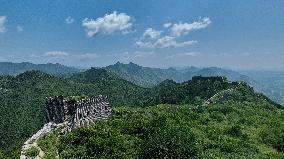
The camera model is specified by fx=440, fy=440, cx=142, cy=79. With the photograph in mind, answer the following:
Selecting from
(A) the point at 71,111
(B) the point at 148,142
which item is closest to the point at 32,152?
(B) the point at 148,142

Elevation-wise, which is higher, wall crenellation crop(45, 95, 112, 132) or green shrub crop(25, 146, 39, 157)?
wall crenellation crop(45, 95, 112, 132)

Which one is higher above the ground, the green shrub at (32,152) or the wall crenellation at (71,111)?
the wall crenellation at (71,111)

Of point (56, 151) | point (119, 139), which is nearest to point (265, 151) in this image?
point (119, 139)

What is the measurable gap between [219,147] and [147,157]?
27030 mm

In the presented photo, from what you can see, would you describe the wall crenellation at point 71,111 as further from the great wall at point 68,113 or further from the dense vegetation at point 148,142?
the dense vegetation at point 148,142

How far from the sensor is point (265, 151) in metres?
81.9

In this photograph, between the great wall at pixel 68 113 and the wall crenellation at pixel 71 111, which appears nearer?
the great wall at pixel 68 113

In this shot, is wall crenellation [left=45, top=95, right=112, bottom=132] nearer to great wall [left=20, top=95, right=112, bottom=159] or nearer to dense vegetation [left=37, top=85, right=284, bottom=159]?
great wall [left=20, top=95, right=112, bottom=159]

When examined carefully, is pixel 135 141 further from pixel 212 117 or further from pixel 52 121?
pixel 212 117

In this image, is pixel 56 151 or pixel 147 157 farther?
pixel 147 157

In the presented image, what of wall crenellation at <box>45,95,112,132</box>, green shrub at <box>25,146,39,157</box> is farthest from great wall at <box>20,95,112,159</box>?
green shrub at <box>25,146,39,157</box>

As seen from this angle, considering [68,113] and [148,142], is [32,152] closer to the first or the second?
[148,142]

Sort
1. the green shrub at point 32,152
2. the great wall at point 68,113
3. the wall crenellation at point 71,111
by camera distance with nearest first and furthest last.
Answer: the green shrub at point 32,152 < the great wall at point 68,113 < the wall crenellation at point 71,111

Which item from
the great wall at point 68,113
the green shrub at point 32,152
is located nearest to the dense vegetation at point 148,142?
the green shrub at point 32,152
